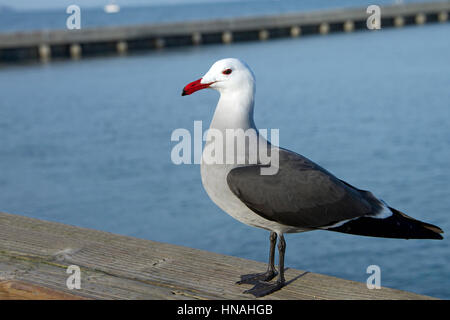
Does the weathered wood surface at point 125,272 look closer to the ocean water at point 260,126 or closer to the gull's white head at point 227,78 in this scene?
the gull's white head at point 227,78

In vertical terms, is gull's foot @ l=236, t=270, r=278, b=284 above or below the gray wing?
below

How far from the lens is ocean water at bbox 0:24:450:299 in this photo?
7965 millimetres

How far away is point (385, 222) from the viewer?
303cm

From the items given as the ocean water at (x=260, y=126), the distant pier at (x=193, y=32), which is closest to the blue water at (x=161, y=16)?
the distant pier at (x=193, y=32)

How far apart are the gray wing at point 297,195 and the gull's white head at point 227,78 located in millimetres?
395

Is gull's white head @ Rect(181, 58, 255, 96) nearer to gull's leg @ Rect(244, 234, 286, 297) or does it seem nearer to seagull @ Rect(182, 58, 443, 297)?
seagull @ Rect(182, 58, 443, 297)

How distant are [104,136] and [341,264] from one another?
8.67 m

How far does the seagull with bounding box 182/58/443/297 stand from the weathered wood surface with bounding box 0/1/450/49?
34676 millimetres

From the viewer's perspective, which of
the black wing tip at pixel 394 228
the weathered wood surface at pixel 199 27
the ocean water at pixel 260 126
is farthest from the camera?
the weathered wood surface at pixel 199 27

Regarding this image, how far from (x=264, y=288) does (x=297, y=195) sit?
1.58 feet

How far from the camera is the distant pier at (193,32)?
119ft
